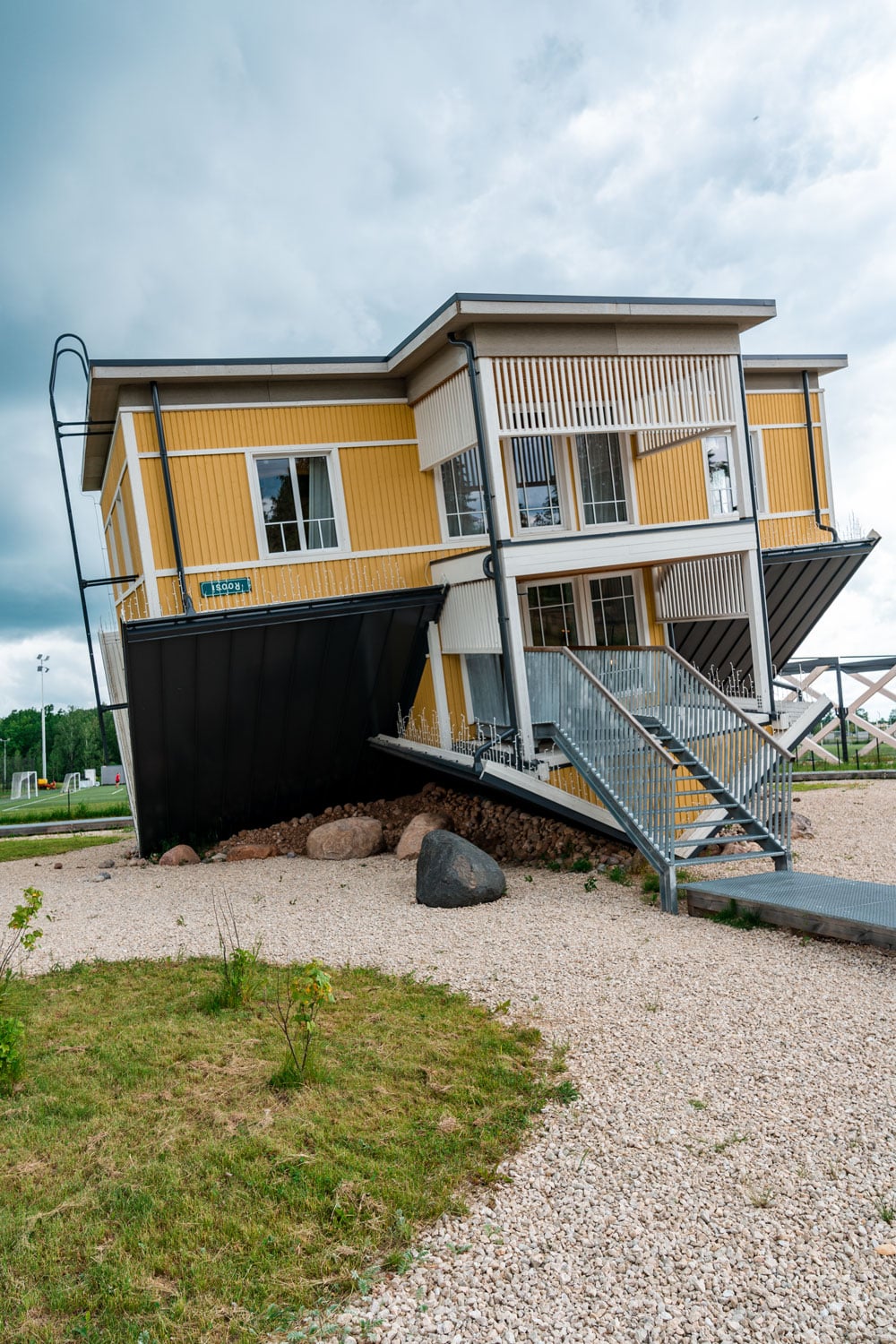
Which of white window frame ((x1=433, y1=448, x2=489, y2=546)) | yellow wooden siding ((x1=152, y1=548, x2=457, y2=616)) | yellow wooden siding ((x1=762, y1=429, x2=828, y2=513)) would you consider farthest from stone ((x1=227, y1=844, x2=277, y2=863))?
yellow wooden siding ((x1=762, y1=429, x2=828, y2=513))

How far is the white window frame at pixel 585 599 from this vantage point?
47.2ft

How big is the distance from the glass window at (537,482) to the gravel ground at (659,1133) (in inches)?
244

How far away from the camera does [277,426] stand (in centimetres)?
1340

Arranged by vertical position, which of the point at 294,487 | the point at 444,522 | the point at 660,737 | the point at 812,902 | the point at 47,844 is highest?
the point at 294,487

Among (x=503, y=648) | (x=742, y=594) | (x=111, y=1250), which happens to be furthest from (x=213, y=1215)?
(x=742, y=594)

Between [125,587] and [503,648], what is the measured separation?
6886mm

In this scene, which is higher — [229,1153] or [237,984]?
[237,984]

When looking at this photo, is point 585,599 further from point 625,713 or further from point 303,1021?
point 303,1021

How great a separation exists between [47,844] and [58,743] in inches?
2218

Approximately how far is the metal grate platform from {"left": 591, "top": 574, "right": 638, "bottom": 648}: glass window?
5.83 m

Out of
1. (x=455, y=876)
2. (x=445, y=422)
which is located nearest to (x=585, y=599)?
(x=445, y=422)

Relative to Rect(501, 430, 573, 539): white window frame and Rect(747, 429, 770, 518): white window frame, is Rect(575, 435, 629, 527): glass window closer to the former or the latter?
Rect(501, 430, 573, 539): white window frame

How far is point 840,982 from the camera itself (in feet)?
23.7

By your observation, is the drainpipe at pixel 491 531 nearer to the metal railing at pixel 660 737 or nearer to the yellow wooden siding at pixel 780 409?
the metal railing at pixel 660 737
